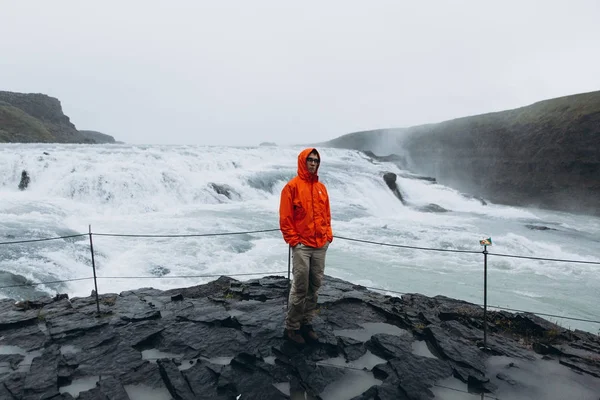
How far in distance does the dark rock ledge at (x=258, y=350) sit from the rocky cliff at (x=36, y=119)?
76380mm

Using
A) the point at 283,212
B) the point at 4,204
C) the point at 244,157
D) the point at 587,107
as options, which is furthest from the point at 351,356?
the point at 587,107

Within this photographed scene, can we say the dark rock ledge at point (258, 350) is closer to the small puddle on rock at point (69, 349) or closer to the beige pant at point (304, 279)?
the small puddle on rock at point (69, 349)

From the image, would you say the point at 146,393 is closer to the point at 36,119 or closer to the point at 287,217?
the point at 287,217

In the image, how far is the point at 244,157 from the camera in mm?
32531

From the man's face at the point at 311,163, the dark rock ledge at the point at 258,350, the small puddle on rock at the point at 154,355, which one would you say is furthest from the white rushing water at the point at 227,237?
the man's face at the point at 311,163

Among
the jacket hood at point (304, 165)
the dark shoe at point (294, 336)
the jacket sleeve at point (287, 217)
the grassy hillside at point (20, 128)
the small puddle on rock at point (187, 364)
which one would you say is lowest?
the small puddle on rock at point (187, 364)

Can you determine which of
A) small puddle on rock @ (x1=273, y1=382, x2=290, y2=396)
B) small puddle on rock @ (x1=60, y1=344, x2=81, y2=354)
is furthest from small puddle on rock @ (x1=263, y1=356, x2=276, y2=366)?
small puddle on rock @ (x1=60, y1=344, x2=81, y2=354)

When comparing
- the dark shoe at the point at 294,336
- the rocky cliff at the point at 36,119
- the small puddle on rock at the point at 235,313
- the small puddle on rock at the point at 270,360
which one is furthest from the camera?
the rocky cliff at the point at 36,119

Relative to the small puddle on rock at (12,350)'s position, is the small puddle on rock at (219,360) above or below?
below

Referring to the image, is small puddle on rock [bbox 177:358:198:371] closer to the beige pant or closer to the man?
the beige pant

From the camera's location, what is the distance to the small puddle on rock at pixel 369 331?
17.1ft

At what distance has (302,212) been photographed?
4.36m

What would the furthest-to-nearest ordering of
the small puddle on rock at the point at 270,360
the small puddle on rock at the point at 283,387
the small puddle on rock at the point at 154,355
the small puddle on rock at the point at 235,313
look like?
the small puddle on rock at the point at 235,313, the small puddle on rock at the point at 154,355, the small puddle on rock at the point at 270,360, the small puddle on rock at the point at 283,387

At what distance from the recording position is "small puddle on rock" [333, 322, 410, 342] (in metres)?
5.22
